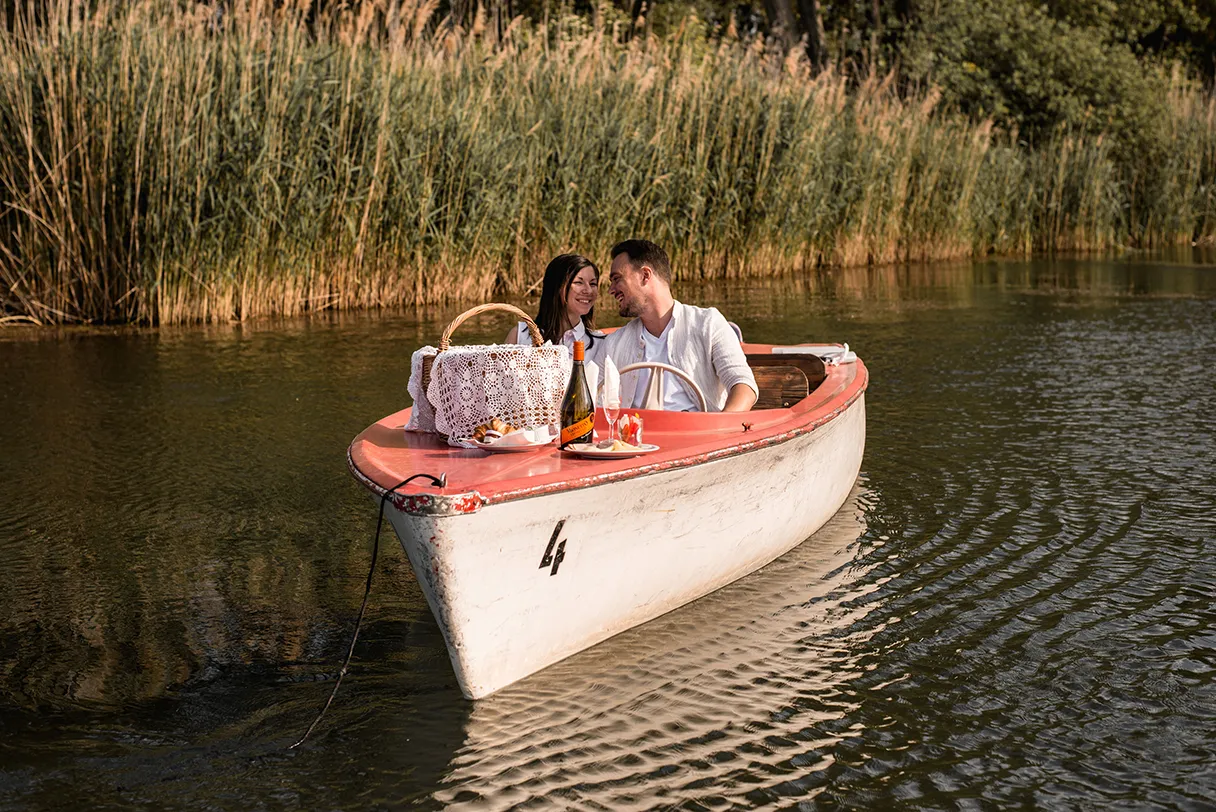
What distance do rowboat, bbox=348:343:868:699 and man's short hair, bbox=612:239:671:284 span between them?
0.68m

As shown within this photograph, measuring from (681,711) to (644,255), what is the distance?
202 centimetres

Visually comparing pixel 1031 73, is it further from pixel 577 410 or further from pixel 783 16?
pixel 577 410

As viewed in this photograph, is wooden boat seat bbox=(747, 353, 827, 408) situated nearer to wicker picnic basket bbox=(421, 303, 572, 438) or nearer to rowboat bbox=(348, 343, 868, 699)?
rowboat bbox=(348, 343, 868, 699)

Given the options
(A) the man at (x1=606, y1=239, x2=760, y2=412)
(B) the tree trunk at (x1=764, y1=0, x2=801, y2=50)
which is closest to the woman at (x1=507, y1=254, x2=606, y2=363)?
(A) the man at (x1=606, y1=239, x2=760, y2=412)

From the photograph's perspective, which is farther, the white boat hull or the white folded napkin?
the white folded napkin

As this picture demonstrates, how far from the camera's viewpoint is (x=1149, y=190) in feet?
80.7

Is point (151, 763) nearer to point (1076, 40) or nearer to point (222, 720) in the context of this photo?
point (222, 720)

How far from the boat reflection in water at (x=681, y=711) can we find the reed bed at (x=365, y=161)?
25.9 ft

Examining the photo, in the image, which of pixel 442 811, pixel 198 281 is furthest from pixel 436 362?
pixel 198 281

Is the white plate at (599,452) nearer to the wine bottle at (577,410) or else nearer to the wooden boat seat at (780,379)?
the wine bottle at (577,410)

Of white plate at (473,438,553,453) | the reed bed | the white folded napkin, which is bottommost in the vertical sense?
white plate at (473,438,553,453)

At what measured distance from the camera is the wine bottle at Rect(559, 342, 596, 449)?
14.4 ft

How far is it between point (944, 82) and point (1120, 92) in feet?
10.1

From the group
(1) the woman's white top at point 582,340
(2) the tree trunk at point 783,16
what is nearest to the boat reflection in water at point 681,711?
(1) the woman's white top at point 582,340
